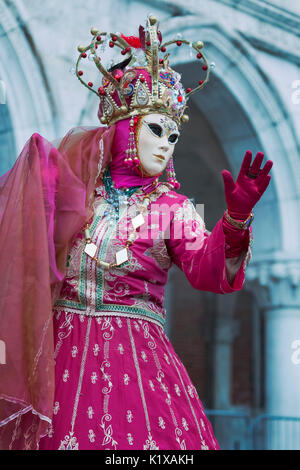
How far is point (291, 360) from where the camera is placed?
4422 millimetres

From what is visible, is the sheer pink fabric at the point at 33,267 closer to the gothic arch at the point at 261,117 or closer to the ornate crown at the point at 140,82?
the ornate crown at the point at 140,82

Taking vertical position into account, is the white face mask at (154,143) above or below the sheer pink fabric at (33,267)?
above

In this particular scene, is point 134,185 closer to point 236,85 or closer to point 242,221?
point 242,221

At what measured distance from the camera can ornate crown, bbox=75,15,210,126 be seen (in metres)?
2.18

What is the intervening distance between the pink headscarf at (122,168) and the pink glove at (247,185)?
1.61 ft

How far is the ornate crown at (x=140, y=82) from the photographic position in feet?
7.15

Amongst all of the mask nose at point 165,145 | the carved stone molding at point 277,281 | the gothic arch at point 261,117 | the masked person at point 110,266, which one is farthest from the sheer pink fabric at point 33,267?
the carved stone molding at point 277,281

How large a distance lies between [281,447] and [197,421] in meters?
2.91

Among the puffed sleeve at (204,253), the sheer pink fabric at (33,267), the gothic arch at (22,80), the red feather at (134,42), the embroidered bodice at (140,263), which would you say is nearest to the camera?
the sheer pink fabric at (33,267)

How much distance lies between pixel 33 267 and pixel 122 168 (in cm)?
54

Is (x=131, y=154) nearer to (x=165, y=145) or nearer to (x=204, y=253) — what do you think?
(x=165, y=145)

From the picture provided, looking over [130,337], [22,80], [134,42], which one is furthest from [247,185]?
[22,80]

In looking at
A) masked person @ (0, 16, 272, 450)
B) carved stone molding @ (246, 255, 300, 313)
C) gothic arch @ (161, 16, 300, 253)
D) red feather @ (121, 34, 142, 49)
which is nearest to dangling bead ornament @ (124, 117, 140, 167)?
masked person @ (0, 16, 272, 450)

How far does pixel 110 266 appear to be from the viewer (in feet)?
6.56
